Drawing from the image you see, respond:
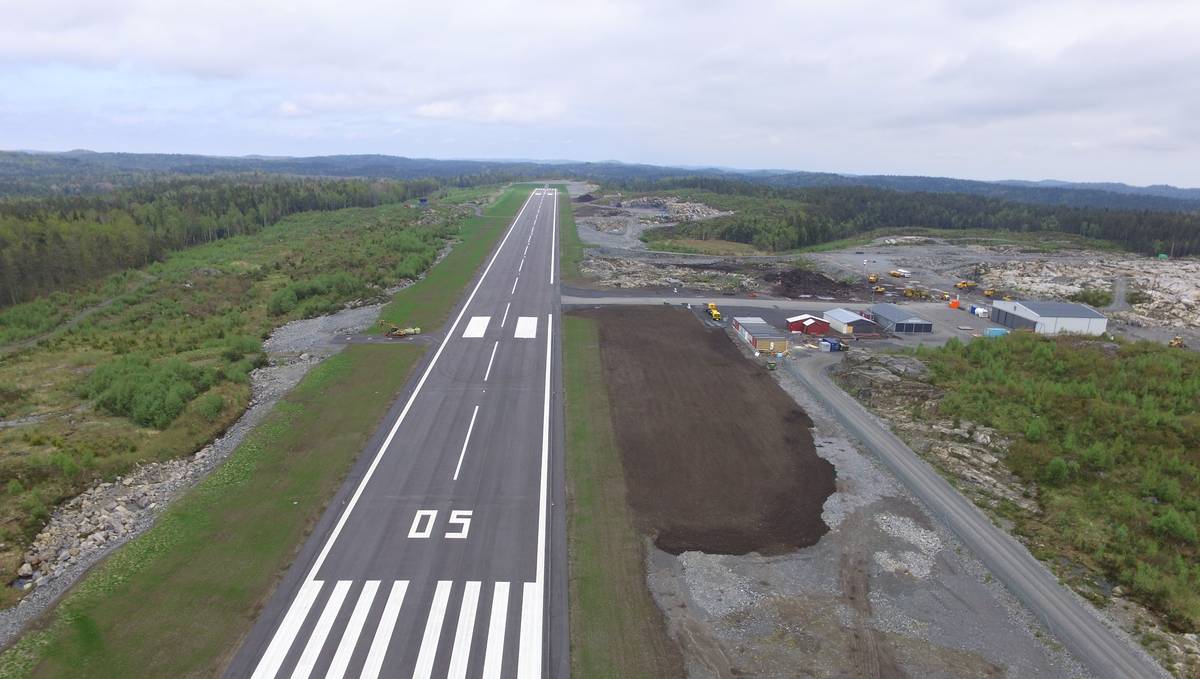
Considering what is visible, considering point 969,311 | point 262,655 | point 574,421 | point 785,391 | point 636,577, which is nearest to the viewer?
point 262,655

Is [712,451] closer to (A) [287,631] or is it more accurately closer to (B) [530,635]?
(B) [530,635]

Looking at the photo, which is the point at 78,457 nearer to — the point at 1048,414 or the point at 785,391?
the point at 785,391

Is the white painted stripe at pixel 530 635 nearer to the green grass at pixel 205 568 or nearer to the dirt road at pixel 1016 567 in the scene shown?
the green grass at pixel 205 568

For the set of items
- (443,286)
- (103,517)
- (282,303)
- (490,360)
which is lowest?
(103,517)

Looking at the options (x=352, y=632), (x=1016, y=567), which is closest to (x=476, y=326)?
(x=352, y=632)

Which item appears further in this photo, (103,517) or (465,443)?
(465,443)

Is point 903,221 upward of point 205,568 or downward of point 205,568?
upward

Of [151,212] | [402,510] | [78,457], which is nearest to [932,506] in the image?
[402,510]
